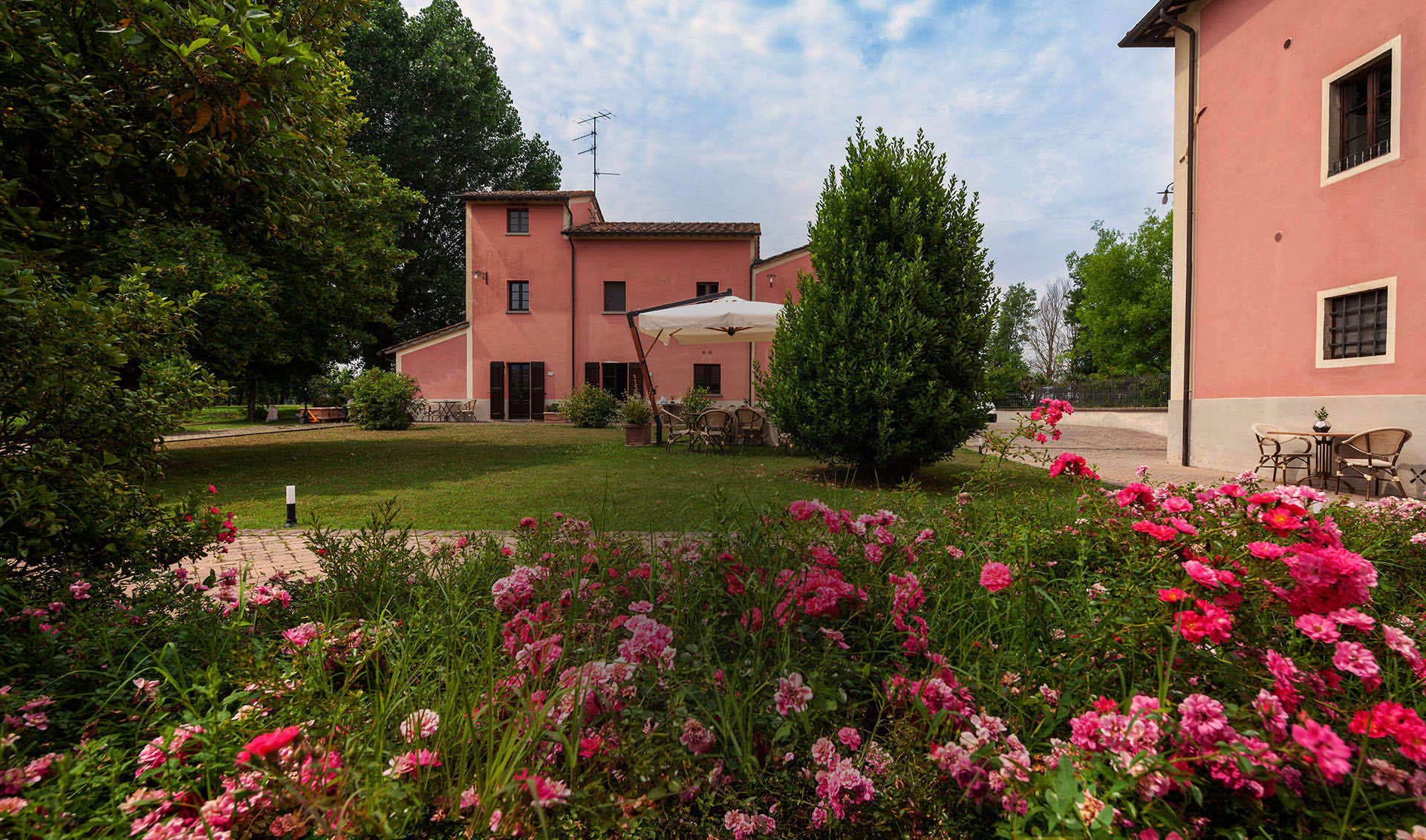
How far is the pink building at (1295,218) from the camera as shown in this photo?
7.59 metres

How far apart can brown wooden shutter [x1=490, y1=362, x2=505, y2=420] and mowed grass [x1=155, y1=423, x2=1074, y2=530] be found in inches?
405

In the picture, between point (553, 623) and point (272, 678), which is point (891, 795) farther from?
point (272, 678)

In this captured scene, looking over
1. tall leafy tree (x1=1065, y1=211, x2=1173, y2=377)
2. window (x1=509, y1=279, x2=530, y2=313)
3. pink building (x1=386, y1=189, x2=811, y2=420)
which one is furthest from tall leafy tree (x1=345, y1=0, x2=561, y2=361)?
tall leafy tree (x1=1065, y1=211, x2=1173, y2=377)

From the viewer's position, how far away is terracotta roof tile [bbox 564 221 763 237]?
23.9m

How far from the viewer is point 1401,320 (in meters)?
7.55

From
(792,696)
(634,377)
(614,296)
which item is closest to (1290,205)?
(792,696)

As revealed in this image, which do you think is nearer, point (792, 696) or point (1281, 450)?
point (792, 696)

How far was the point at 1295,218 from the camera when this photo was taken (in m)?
8.87

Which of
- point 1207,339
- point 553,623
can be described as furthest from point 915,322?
point 1207,339

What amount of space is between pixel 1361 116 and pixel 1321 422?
4393 mm

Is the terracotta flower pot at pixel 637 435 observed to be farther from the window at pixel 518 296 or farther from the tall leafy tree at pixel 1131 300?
the tall leafy tree at pixel 1131 300

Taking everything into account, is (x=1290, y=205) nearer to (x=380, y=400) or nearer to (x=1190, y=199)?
(x=1190, y=199)

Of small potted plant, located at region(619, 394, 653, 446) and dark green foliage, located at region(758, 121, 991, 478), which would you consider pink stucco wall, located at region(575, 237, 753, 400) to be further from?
dark green foliage, located at region(758, 121, 991, 478)

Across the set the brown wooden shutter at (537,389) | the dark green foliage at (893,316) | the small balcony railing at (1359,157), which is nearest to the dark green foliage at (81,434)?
the dark green foliage at (893,316)
